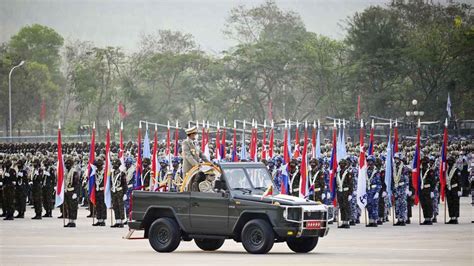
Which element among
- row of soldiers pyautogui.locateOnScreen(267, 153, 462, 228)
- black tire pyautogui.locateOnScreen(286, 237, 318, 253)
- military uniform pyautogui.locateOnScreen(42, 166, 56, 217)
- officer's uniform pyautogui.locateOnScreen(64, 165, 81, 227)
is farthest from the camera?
military uniform pyautogui.locateOnScreen(42, 166, 56, 217)

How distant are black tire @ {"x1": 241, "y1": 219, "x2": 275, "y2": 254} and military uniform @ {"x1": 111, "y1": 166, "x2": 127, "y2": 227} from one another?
10.6m

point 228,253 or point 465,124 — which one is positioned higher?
point 465,124

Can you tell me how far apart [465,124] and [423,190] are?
3090 cm

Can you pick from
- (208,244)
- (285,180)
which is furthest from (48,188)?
(208,244)

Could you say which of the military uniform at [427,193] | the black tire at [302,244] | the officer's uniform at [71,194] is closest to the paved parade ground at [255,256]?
the black tire at [302,244]

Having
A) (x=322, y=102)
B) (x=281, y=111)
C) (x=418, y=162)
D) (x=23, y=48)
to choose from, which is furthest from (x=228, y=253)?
(x=23, y=48)

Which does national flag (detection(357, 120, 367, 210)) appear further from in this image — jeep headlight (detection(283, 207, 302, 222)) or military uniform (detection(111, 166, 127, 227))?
jeep headlight (detection(283, 207, 302, 222))

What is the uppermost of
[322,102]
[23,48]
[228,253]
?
[23,48]

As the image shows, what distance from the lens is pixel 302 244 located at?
22.8 metres

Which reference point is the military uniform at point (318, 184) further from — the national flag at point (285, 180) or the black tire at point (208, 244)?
the black tire at point (208, 244)

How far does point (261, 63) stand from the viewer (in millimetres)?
89250

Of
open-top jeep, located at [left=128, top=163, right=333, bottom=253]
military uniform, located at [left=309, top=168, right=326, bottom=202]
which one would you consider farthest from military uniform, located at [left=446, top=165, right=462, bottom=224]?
open-top jeep, located at [left=128, top=163, right=333, bottom=253]

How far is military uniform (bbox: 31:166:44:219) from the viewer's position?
37594mm

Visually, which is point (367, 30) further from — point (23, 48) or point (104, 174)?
point (104, 174)
